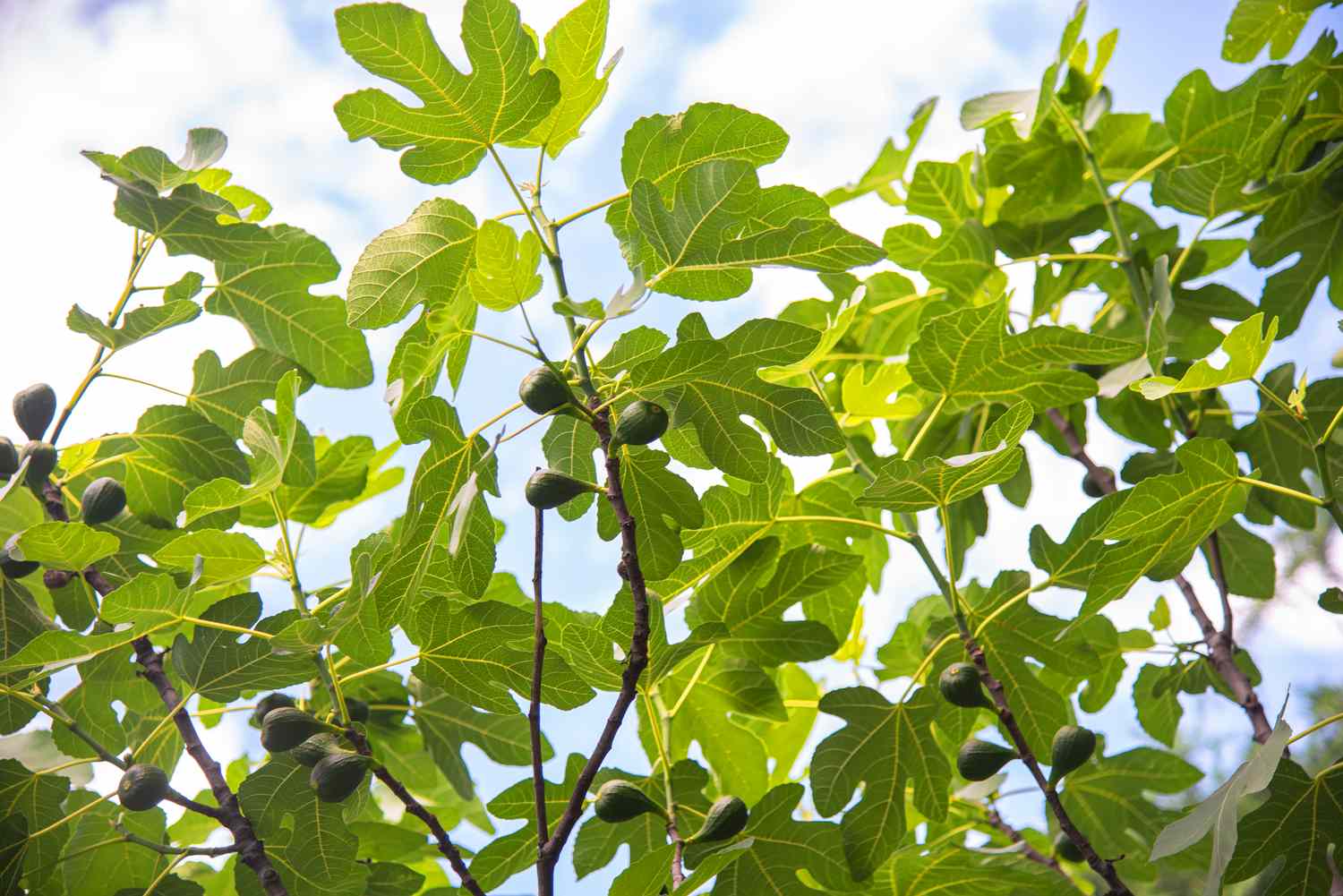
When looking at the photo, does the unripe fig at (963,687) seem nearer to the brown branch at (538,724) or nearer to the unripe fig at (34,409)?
the brown branch at (538,724)

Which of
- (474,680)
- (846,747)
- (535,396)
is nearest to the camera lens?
(535,396)

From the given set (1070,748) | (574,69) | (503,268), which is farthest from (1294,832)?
(574,69)

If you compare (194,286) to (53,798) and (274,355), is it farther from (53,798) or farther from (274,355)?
(53,798)

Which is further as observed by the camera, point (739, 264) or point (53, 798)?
point (53, 798)

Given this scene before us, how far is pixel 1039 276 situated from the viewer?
2129 millimetres

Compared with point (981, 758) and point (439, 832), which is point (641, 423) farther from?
point (981, 758)

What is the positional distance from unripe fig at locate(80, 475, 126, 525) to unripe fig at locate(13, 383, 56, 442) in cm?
13

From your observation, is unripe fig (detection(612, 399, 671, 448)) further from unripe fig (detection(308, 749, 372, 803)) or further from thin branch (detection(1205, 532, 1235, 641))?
thin branch (detection(1205, 532, 1235, 641))

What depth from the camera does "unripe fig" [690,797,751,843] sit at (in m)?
1.37

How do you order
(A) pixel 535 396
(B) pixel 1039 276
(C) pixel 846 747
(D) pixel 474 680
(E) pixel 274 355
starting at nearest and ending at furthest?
(A) pixel 535 396
(D) pixel 474 680
(C) pixel 846 747
(E) pixel 274 355
(B) pixel 1039 276

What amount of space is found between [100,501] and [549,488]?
81cm

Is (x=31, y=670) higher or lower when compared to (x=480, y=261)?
lower

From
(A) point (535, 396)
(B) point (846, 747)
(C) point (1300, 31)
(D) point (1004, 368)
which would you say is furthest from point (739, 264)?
(C) point (1300, 31)

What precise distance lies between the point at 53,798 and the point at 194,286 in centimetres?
79
